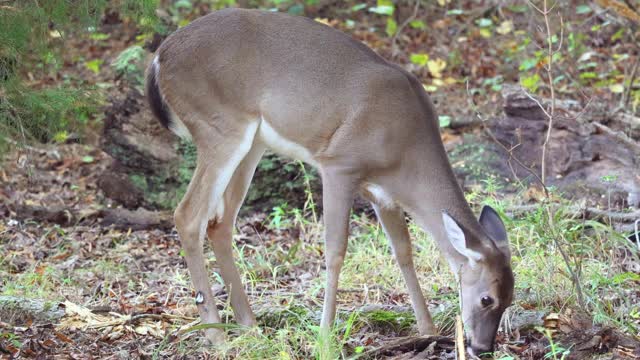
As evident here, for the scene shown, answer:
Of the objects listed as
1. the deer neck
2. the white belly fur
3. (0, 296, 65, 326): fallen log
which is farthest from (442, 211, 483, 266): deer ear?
(0, 296, 65, 326): fallen log

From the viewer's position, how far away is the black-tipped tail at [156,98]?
604cm

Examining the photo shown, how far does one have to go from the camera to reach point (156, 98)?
19.9 feet

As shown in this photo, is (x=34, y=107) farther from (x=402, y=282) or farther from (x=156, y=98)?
(x=402, y=282)

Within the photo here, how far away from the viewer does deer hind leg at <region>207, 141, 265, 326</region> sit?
19.6 feet

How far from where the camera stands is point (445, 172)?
18.8 feet

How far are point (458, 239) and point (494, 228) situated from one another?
13.1 inches

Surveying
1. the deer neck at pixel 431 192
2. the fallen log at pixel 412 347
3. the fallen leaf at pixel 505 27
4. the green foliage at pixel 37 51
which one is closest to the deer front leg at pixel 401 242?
the deer neck at pixel 431 192

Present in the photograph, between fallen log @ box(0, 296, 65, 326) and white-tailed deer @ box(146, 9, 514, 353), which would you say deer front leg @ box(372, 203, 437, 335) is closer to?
white-tailed deer @ box(146, 9, 514, 353)

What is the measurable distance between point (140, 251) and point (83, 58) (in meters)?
6.08

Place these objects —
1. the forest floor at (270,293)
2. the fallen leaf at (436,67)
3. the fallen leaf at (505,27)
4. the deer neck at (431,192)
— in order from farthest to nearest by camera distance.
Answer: the fallen leaf at (505,27) < the fallen leaf at (436,67) < the deer neck at (431,192) < the forest floor at (270,293)

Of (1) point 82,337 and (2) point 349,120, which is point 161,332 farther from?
(2) point 349,120

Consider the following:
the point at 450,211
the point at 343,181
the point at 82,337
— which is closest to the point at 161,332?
the point at 82,337

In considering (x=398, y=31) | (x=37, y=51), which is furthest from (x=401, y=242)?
(x=398, y=31)

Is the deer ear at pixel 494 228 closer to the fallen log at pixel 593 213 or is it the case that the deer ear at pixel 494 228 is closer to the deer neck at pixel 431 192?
the deer neck at pixel 431 192
